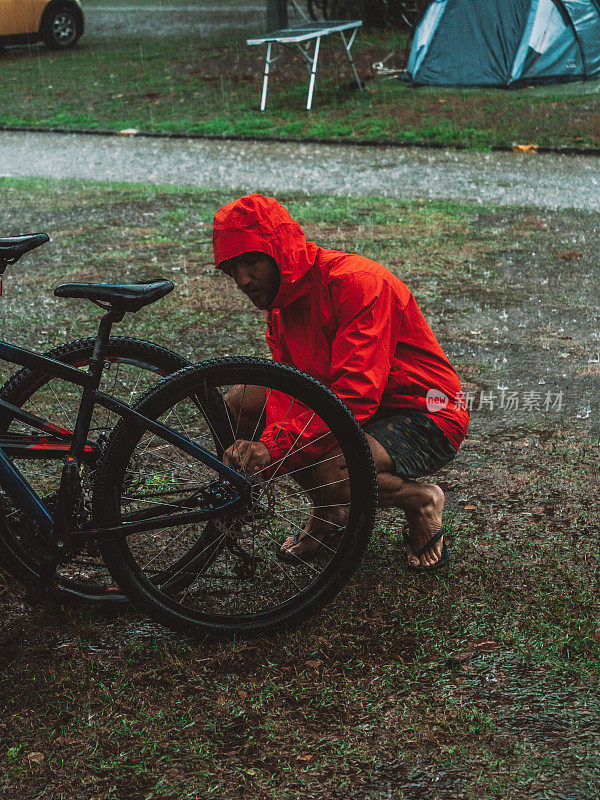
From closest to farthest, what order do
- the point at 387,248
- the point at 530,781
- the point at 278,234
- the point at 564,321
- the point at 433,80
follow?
the point at 530,781, the point at 278,234, the point at 564,321, the point at 387,248, the point at 433,80

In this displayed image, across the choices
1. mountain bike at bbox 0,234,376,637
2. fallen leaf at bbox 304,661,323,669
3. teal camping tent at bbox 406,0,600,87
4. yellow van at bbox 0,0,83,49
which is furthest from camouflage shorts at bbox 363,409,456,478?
yellow van at bbox 0,0,83,49

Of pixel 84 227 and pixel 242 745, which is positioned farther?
pixel 84 227

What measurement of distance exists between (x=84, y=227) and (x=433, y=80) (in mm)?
8364

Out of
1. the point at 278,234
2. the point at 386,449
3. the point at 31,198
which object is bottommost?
the point at 31,198

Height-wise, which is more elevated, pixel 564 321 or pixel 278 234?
pixel 278 234

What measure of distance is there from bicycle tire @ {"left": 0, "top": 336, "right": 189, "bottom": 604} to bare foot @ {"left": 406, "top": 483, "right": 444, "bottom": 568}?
940 mm

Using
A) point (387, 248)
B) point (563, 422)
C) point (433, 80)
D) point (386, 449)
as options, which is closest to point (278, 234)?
point (386, 449)

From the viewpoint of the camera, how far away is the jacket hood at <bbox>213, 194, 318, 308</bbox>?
2.83 m

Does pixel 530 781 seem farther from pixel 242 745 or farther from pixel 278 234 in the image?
pixel 278 234

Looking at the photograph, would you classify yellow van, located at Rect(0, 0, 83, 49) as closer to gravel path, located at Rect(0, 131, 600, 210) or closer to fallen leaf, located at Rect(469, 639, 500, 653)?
gravel path, located at Rect(0, 131, 600, 210)

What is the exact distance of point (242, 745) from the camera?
8.29 feet

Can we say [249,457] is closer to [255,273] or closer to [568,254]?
[255,273]

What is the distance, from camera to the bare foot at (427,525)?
3.25m

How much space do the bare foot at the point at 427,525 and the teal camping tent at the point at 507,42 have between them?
12425 mm
